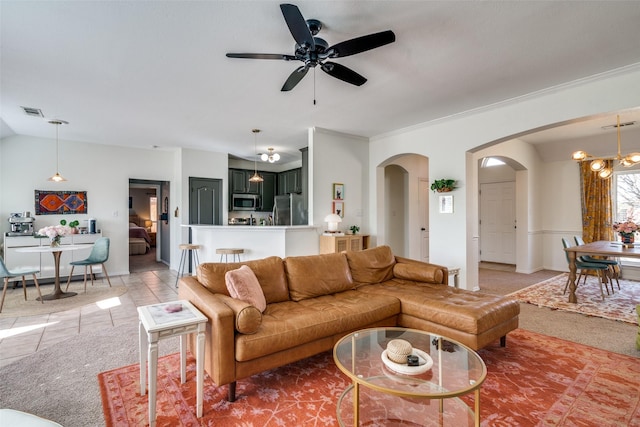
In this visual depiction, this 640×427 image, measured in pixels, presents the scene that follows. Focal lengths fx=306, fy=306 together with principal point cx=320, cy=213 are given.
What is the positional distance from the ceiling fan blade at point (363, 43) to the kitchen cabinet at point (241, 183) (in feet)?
19.5

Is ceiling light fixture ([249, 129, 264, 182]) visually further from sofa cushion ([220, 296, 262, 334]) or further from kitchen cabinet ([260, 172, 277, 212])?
sofa cushion ([220, 296, 262, 334])

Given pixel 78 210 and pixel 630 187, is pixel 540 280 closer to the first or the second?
pixel 630 187

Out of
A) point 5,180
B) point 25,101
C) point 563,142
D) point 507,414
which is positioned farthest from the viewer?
point 563,142

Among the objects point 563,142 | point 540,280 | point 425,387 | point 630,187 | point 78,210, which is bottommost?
A: point 540,280

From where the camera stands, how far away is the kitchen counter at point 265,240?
Answer: 5.03 meters

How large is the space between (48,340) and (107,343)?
678 millimetres

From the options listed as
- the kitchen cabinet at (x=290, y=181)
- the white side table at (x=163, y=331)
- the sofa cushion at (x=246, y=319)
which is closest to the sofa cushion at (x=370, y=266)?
the sofa cushion at (x=246, y=319)

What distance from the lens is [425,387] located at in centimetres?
169

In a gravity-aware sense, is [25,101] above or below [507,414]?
above

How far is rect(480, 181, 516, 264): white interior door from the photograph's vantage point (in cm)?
769

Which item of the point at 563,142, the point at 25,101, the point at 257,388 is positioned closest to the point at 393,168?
the point at 563,142

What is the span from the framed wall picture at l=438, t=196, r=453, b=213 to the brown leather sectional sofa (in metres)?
1.57

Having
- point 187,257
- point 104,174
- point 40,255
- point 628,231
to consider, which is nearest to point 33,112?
point 104,174

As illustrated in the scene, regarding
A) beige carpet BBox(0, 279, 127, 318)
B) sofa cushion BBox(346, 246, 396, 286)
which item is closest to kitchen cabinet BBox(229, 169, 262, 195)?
beige carpet BBox(0, 279, 127, 318)
